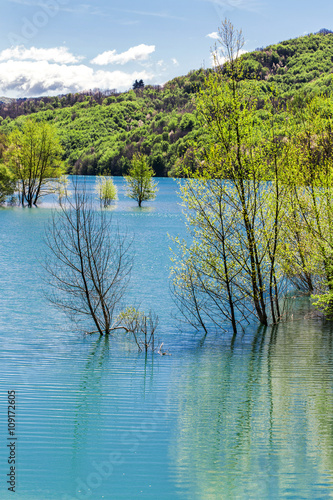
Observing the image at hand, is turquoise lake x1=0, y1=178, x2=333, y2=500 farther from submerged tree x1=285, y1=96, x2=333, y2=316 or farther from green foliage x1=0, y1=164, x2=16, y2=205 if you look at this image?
green foliage x1=0, y1=164, x2=16, y2=205

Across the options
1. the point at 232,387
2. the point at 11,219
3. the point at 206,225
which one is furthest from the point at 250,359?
the point at 11,219

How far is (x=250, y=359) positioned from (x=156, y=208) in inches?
2582

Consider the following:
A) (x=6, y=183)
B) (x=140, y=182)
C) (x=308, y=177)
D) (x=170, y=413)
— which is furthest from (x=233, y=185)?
(x=140, y=182)

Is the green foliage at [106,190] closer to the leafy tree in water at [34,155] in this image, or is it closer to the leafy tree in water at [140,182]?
the leafy tree in water at [140,182]

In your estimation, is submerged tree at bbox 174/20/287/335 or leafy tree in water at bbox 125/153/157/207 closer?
submerged tree at bbox 174/20/287/335

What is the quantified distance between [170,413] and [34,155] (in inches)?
2587

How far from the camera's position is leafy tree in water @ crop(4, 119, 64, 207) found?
71000mm

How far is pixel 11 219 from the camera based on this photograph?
5819 centimetres

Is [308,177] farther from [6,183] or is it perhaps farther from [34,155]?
[6,183]

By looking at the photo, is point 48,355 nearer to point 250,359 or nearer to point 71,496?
point 250,359

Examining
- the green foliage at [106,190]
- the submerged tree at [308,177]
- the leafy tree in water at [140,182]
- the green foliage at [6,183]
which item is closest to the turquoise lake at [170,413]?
the submerged tree at [308,177]

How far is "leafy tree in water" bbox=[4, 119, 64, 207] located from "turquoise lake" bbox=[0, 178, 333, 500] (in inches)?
2130

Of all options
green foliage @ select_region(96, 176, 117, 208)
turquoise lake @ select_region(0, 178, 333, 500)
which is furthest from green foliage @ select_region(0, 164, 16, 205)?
turquoise lake @ select_region(0, 178, 333, 500)

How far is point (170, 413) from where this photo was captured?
1116cm
